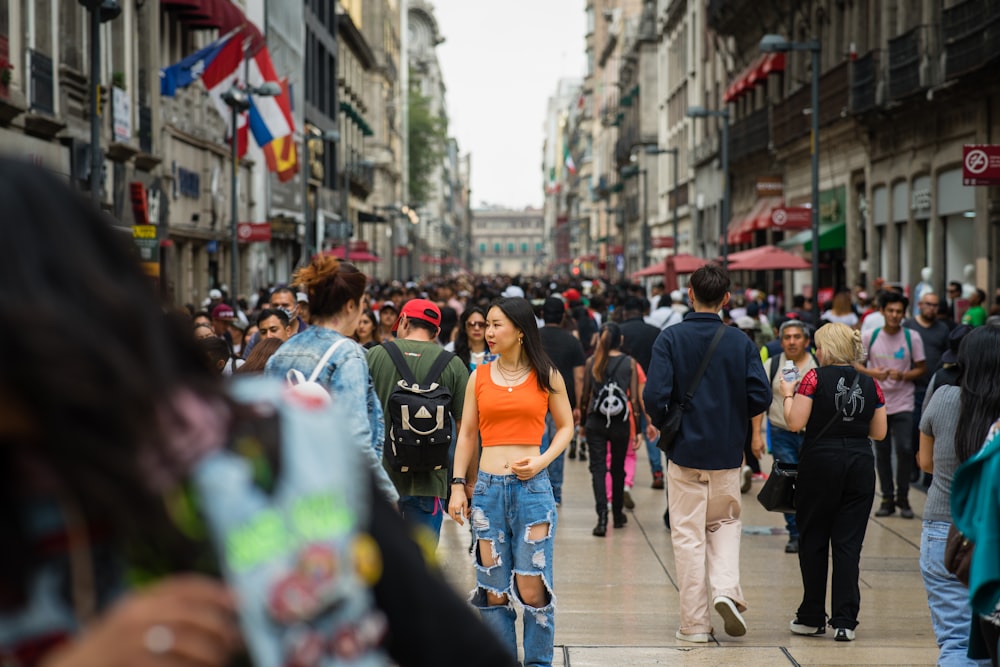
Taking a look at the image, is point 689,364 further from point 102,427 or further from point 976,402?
point 102,427

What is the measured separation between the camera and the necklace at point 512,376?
723 centimetres

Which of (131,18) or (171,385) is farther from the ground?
(131,18)

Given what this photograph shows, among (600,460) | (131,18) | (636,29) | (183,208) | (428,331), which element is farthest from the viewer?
(636,29)

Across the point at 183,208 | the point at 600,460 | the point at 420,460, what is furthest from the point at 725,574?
the point at 183,208

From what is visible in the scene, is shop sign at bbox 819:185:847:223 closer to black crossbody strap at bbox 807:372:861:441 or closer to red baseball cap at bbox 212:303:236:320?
red baseball cap at bbox 212:303:236:320

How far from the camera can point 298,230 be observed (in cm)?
5428

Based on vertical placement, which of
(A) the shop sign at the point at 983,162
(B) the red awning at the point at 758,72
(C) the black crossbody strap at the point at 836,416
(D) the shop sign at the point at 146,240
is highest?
(B) the red awning at the point at 758,72

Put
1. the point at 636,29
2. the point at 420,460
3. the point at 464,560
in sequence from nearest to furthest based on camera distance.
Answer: the point at 420,460
the point at 464,560
the point at 636,29

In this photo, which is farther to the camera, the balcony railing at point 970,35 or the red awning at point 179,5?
Answer: the red awning at point 179,5

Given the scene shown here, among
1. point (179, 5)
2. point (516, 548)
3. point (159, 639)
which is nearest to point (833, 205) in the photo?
point (179, 5)

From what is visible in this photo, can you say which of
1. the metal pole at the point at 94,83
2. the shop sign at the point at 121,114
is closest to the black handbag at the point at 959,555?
the metal pole at the point at 94,83

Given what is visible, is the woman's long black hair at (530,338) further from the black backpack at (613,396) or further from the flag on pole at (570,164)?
the flag on pole at (570,164)

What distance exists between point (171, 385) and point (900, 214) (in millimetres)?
29113

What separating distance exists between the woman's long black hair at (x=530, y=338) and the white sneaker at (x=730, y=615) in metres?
1.66
